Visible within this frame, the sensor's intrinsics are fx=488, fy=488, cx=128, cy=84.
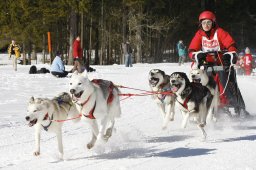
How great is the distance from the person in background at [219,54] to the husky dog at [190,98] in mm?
971

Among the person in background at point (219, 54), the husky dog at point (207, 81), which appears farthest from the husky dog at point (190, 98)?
the person in background at point (219, 54)

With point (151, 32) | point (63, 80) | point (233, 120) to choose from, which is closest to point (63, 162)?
point (233, 120)

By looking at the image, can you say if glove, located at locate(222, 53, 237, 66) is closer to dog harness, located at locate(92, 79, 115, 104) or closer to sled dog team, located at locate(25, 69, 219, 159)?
sled dog team, located at locate(25, 69, 219, 159)

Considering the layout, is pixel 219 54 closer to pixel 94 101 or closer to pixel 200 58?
pixel 200 58

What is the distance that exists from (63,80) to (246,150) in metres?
12.1

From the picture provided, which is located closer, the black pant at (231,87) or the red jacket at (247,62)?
the black pant at (231,87)

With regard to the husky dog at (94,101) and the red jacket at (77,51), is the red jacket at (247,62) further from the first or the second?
the husky dog at (94,101)

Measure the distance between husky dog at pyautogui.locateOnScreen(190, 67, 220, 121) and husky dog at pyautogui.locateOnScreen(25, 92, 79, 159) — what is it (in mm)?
2366

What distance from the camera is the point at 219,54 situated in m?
7.57

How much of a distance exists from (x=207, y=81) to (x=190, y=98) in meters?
0.96

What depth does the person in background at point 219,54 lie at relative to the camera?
744 centimetres

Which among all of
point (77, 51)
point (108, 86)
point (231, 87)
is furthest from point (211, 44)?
point (77, 51)

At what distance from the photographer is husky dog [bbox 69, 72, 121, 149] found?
5.29 m

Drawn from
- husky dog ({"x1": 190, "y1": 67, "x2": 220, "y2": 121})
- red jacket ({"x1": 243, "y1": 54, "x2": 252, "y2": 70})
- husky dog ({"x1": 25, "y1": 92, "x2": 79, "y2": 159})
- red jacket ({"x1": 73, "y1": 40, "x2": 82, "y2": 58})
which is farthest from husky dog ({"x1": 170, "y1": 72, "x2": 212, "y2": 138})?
red jacket ({"x1": 243, "y1": 54, "x2": 252, "y2": 70})
